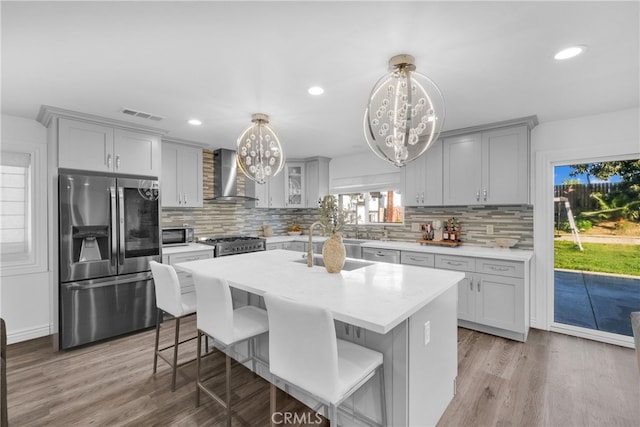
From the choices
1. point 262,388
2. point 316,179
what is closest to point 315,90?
point 262,388

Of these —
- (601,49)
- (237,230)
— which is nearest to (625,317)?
(601,49)

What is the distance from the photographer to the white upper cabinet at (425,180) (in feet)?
13.2

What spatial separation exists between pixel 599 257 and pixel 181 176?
5.35 m

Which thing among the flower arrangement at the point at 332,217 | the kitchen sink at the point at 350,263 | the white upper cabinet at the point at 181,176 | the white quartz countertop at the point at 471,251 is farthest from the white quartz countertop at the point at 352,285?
the white upper cabinet at the point at 181,176

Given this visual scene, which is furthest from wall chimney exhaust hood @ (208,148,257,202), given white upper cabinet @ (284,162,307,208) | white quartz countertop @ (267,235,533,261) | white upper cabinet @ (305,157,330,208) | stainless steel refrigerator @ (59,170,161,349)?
white quartz countertop @ (267,235,533,261)

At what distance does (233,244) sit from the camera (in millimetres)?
4461

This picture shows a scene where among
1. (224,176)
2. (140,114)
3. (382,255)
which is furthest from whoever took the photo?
(224,176)

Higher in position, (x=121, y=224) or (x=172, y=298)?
(x=121, y=224)

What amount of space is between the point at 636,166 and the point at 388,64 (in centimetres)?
306

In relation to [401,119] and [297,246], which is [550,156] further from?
[297,246]

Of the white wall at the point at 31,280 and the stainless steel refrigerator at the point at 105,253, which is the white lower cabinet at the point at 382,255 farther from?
the white wall at the point at 31,280

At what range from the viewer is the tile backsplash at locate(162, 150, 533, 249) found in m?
3.73

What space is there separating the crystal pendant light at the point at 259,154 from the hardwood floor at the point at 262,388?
5.86 feet

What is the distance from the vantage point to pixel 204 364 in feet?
9.03
